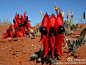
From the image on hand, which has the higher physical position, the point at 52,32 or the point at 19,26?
the point at 19,26

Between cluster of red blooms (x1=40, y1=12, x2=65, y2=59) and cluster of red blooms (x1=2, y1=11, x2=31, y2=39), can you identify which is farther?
cluster of red blooms (x1=2, y1=11, x2=31, y2=39)

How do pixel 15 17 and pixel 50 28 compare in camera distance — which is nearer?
pixel 50 28

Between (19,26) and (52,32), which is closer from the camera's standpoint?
(52,32)

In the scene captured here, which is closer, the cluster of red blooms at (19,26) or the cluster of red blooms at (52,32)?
the cluster of red blooms at (52,32)

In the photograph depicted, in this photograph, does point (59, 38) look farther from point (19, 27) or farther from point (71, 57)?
point (19, 27)

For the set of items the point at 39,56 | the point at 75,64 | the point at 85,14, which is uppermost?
the point at 85,14

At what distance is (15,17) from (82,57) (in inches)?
97.3

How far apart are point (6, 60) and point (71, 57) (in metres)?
0.98

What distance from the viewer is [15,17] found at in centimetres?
310

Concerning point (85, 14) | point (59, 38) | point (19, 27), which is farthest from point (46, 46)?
point (19, 27)

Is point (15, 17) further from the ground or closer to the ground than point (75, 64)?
further from the ground

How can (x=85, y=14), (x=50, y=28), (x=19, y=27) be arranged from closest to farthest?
(x=50, y=28) < (x=85, y=14) < (x=19, y=27)

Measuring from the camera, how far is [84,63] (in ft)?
3.84

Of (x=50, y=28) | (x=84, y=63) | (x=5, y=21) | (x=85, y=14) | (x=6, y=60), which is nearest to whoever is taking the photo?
(x=50, y=28)
